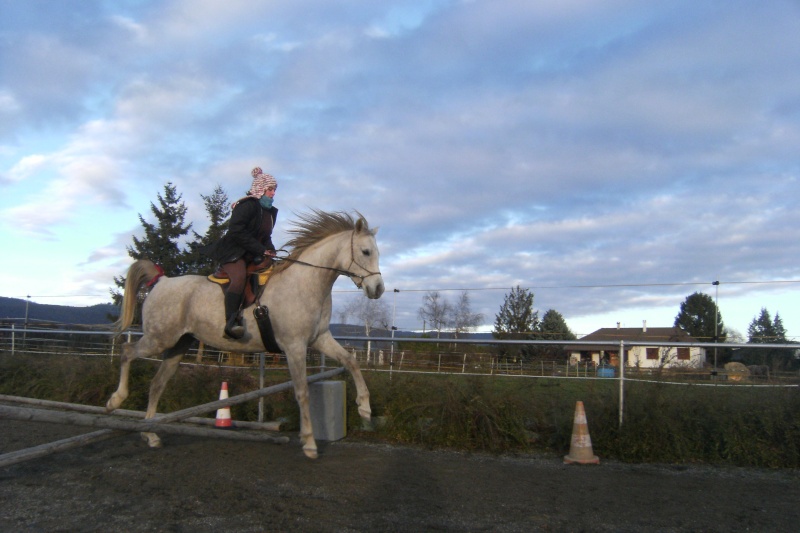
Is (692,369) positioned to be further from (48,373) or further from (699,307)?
(48,373)

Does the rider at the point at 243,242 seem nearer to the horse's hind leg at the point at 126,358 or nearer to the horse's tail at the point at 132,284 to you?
the horse's tail at the point at 132,284

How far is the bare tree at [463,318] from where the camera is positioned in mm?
16062

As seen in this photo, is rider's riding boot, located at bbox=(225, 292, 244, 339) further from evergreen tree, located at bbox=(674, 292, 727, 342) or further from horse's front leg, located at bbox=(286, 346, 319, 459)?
evergreen tree, located at bbox=(674, 292, 727, 342)

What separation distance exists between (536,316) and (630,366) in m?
12.2

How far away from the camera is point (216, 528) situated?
3.59 m

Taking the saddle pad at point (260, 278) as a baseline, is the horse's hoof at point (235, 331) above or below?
below

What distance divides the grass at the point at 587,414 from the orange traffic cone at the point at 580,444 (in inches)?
17.2

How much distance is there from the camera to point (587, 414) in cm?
648

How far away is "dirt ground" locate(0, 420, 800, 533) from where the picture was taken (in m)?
3.79

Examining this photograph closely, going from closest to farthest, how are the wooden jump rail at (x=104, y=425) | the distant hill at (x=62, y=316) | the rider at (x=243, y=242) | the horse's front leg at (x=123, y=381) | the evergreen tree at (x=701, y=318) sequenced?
1. the wooden jump rail at (x=104, y=425)
2. the rider at (x=243, y=242)
3. the horse's front leg at (x=123, y=381)
4. the evergreen tree at (x=701, y=318)
5. the distant hill at (x=62, y=316)

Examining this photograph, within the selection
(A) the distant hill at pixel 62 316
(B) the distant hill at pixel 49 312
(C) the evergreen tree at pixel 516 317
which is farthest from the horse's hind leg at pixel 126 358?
(B) the distant hill at pixel 49 312

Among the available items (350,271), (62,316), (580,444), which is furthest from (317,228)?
(62,316)

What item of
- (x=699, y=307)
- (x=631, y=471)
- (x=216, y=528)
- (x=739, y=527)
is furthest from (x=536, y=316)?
(x=216, y=528)

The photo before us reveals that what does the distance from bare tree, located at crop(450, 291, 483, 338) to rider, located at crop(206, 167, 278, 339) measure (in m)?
9.93
